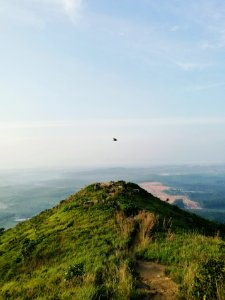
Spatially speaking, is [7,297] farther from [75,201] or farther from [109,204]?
[75,201]

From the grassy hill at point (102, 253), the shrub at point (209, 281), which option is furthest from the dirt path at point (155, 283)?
the shrub at point (209, 281)

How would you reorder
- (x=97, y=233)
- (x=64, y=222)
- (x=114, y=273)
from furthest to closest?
1. (x=64, y=222)
2. (x=97, y=233)
3. (x=114, y=273)

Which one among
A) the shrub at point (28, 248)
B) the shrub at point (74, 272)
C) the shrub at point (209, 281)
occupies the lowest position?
the shrub at point (28, 248)

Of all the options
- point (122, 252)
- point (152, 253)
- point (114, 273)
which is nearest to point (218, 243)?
point (152, 253)

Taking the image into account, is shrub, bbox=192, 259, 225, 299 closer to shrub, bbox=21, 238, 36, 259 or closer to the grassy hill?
the grassy hill

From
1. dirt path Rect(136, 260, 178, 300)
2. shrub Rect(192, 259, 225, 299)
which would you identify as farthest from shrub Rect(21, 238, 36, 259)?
shrub Rect(192, 259, 225, 299)

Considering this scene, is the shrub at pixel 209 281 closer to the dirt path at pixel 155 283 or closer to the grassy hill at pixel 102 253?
the grassy hill at pixel 102 253

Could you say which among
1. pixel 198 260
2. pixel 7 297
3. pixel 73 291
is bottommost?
pixel 7 297
